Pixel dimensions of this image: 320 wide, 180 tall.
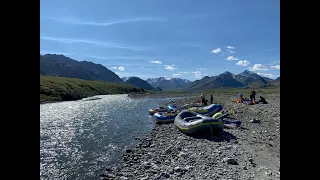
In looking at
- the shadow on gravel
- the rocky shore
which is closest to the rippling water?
the rocky shore

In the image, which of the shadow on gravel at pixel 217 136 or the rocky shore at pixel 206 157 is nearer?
the rocky shore at pixel 206 157

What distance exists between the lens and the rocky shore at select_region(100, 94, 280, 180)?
1339 cm

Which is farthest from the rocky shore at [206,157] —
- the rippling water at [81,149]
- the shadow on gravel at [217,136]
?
the rippling water at [81,149]

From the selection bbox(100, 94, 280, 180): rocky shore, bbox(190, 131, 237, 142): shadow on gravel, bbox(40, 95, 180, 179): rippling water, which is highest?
bbox(190, 131, 237, 142): shadow on gravel

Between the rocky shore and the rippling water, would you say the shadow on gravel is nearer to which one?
the rocky shore

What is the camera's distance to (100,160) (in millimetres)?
18203

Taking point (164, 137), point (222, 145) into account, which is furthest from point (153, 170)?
point (164, 137)

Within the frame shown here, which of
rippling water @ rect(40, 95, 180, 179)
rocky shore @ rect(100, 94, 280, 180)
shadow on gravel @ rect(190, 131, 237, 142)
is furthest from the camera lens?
shadow on gravel @ rect(190, 131, 237, 142)

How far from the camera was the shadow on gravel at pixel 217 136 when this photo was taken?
21.3 metres

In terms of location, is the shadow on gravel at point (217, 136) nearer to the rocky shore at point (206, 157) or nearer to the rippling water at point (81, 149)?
the rocky shore at point (206, 157)
